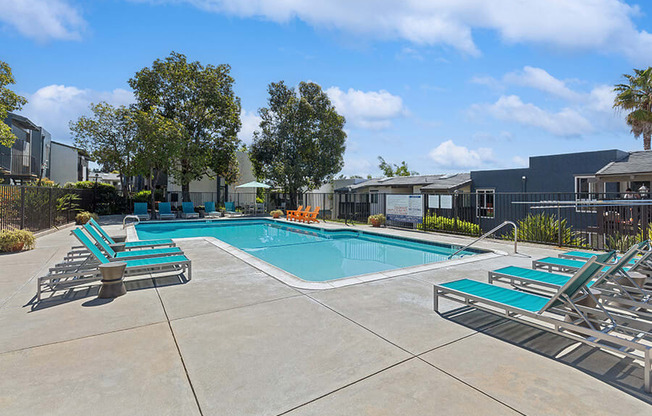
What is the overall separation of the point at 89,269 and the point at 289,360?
13.8 ft

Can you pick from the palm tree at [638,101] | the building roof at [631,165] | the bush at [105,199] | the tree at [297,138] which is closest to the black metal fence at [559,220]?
the building roof at [631,165]

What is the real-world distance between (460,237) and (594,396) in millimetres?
9626

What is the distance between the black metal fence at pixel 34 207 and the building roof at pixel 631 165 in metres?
20.0

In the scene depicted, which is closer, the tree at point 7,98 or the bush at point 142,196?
the tree at point 7,98

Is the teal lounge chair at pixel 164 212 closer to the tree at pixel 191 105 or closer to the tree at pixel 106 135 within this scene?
the tree at pixel 191 105

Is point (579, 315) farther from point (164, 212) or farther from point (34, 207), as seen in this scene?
point (164, 212)

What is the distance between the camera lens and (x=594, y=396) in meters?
Result: 2.29

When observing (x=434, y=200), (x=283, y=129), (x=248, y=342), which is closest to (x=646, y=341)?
(x=248, y=342)

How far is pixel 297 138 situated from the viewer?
2420cm

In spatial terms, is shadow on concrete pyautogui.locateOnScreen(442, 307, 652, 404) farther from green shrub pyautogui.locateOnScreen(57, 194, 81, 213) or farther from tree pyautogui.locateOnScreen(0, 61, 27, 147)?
green shrub pyautogui.locateOnScreen(57, 194, 81, 213)

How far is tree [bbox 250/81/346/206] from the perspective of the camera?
78.7ft

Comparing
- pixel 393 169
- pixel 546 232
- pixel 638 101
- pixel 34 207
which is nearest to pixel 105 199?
pixel 34 207

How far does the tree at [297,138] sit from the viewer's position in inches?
944

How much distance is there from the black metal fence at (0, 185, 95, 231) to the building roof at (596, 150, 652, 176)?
20024 mm
